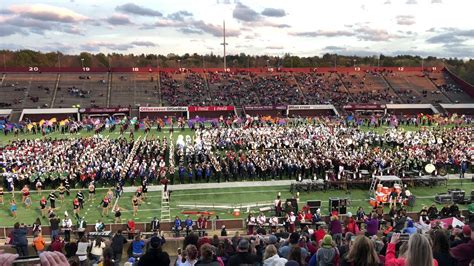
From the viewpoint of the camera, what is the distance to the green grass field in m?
19.2

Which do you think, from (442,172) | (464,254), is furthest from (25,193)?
(442,172)

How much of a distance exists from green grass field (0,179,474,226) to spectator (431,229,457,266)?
14110 mm

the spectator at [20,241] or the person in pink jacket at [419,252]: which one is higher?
the person in pink jacket at [419,252]

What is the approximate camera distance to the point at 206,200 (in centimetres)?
2133

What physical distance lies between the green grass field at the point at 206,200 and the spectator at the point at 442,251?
46.3 ft

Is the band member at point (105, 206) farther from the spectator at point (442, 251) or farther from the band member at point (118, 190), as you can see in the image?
the spectator at point (442, 251)

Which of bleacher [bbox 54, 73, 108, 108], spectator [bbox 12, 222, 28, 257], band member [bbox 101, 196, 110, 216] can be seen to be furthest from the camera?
bleacher [bbox 54, 73, 108, 108]

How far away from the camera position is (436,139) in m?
31.8

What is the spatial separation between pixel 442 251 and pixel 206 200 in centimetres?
1663

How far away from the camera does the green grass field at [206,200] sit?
63.2 ft

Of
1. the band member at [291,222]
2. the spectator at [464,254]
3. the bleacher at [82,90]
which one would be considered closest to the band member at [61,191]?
the band member at [291,222]

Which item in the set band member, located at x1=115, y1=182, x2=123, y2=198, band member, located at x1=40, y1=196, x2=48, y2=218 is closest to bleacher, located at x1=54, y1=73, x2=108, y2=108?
band member, located at x1=115, y1=182, x2=123, y2=198

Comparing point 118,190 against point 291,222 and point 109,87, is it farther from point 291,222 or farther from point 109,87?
point 109,87

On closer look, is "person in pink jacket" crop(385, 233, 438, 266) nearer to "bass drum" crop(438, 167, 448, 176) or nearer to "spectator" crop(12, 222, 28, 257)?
"spectator" crop(12, 222, 28, 257)
